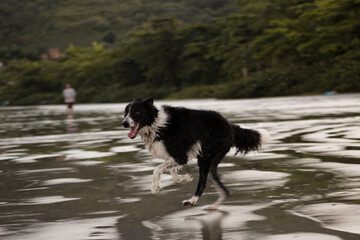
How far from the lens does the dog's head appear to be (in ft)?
26.3

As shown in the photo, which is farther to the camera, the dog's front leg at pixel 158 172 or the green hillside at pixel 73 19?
the green hillside at pixel 73 19

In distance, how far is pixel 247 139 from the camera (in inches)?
334

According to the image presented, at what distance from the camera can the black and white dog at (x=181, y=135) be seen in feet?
26.1

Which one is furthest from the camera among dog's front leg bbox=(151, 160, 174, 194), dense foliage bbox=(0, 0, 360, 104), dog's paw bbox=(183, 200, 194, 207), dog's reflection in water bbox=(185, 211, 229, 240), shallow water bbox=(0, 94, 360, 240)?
dense foliage bbox=(0, 0, 360, 104)

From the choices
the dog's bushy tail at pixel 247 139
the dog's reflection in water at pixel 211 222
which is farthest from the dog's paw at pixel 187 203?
the dog's bushy tail at pixel 247 139

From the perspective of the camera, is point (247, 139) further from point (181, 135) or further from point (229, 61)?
point (229, 61)

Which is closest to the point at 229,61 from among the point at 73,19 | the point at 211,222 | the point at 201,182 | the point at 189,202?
the point at 201,182

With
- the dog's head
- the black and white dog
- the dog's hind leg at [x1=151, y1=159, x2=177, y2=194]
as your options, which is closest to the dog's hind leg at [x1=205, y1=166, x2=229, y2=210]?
the black and white dog

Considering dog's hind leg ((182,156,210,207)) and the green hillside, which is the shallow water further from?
the green hillside

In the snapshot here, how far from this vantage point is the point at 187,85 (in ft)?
237

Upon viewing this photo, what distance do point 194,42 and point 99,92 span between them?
540 inches

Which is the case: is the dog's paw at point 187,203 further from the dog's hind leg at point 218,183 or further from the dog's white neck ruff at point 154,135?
the dog's white neck ruff at point 154,135

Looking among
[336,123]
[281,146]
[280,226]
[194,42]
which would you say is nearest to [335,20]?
[194,42]

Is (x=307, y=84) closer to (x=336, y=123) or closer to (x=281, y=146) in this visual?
(x=336, y=123)
